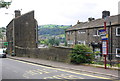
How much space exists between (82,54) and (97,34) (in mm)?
17132

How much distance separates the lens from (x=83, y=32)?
33188mm

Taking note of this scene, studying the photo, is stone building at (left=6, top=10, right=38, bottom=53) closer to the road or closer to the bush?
the road

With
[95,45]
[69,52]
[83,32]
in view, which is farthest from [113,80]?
[83,32]

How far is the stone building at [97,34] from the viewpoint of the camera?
83.9ft

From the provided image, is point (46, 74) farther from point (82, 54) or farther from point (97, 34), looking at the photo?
point (97, 34)

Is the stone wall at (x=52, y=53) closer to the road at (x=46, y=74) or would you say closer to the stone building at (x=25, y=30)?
the road at (x=46, y=74)

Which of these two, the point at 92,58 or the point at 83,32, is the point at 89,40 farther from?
the point at 92,58

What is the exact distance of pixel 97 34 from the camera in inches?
1156

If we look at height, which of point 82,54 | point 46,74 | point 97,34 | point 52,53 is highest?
point 97,34

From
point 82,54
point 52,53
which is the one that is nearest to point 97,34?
point 52,53

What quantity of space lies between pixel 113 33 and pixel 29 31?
1815 centimetres

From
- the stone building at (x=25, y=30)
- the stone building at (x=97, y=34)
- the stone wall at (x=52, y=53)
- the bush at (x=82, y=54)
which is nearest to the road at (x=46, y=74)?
the bush at (x=82, y=54)

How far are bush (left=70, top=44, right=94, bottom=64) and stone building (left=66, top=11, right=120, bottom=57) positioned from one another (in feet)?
37.6

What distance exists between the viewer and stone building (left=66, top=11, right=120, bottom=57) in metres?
25.6
